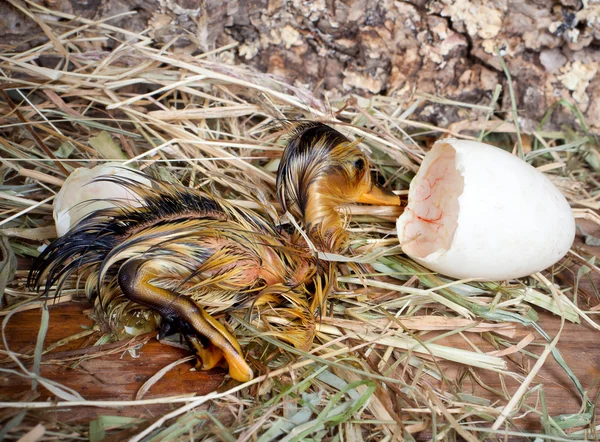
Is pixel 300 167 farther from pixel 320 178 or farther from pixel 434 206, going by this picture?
pixel 434 206

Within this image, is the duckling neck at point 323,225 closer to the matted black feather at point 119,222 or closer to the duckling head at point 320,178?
the duckling head at point 320,178

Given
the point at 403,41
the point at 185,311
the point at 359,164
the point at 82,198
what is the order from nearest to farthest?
the point at 185,311 → the point at 82,198 → the point at 359,164 → the point at 403,41

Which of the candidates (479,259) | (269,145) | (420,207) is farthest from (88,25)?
(479,259)

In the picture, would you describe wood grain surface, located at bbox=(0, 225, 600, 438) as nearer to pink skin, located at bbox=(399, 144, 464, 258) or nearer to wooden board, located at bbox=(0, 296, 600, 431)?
wooden board, located at bbox=(0, 296, 600, 431)

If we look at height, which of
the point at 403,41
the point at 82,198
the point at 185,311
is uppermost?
the point at 403,41

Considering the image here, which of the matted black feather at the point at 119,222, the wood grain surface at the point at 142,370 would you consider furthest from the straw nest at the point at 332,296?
the matted black feather at the point at 119,222

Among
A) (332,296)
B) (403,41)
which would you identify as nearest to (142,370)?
(332,296)

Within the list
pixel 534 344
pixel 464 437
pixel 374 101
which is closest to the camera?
pixel 464 437

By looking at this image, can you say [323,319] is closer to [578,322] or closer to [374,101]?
[578,322]
